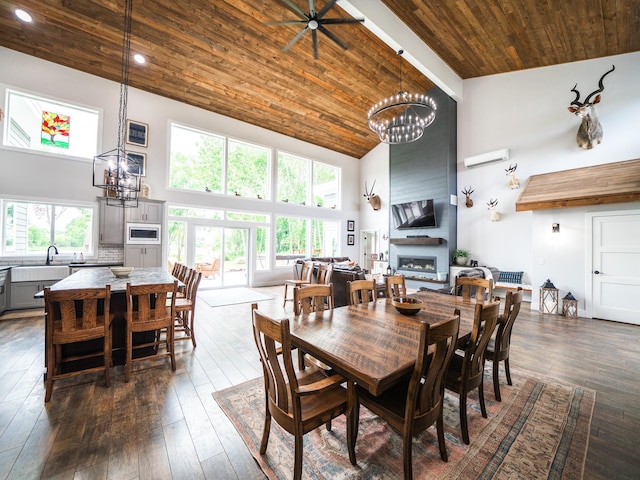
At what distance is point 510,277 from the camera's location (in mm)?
6480

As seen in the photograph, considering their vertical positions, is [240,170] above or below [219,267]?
above

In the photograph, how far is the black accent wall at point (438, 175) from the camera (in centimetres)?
755

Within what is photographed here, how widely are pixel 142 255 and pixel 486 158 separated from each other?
9.25m

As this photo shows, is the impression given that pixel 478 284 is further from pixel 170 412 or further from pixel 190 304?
pixel 190 304

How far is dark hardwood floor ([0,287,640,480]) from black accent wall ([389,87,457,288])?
14.0 ft

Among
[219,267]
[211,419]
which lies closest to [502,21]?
[211,419]

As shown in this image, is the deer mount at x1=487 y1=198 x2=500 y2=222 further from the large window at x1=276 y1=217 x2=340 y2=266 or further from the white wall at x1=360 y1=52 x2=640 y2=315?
the large window at x1=276 y1=217 x2=340 y2=266

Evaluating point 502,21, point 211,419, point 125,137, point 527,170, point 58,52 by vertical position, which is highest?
point 502,21

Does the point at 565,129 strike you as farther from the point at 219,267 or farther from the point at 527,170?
the point at 219,267

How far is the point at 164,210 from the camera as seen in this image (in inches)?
251

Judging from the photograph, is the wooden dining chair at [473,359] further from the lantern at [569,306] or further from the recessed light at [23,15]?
the recessed light at [23,15]

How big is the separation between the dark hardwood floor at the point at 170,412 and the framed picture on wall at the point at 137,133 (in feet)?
14.8

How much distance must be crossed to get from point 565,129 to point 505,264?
346 centimetres

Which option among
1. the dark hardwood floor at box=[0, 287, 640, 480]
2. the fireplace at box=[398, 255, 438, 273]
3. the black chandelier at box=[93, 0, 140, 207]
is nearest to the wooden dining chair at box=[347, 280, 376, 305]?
the dark hardwood floor at box=[0, 287, 640, 480]
